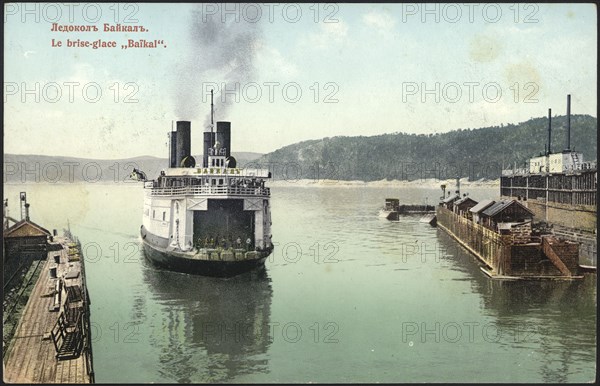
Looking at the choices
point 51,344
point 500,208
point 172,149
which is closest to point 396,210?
point 500,208

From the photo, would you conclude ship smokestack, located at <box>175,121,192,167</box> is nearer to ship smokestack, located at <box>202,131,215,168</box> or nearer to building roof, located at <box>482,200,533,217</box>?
ship smokestack, located at <box>202,131,215,168</box>

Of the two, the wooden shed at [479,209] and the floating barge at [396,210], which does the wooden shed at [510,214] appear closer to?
the wooden shed at [479,209]

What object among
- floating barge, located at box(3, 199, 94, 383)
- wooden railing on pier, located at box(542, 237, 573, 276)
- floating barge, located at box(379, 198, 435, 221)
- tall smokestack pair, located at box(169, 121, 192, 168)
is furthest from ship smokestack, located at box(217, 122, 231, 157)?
floating barge, located at box(379, 198, 435, 221)

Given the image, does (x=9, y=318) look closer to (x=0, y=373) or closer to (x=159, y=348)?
(x=159, y=348)

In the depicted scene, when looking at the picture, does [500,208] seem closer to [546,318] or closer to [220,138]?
[546,318]

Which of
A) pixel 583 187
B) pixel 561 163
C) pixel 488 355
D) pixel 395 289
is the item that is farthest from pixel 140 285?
pixel 561 163
